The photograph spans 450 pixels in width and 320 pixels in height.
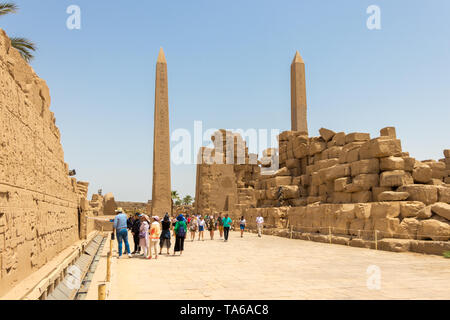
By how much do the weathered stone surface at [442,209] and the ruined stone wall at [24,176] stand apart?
9.13 meters

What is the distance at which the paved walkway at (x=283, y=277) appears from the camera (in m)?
5.28

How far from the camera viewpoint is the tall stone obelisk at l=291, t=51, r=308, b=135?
79.6 feet

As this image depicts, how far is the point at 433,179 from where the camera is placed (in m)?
12.4

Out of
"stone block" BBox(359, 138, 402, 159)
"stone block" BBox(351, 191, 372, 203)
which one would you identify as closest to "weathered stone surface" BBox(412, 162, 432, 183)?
"stone block" BBox(359, 138, 402, 159)

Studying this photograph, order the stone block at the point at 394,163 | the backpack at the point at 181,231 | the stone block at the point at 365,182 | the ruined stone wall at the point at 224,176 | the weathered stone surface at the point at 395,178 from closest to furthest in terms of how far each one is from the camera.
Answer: the backpack at the point at 181,231
the weathered stone surface at the point at 395,178
the stone block at the point at 394,163
the stone block at the point at 365,182
the ruined stone wall at the point at 224,176

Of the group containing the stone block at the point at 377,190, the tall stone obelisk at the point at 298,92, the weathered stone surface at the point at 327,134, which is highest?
the tall stone obelisk at the point at 298,92

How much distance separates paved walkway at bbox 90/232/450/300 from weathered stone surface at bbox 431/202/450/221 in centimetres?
146

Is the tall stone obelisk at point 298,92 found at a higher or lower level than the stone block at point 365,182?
higher

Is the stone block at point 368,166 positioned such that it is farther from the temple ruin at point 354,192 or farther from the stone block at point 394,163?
the stone block at point 394,163

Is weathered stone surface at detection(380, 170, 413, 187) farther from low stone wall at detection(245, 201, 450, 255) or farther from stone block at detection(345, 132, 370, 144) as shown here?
stone block at detection(345, 132, 370, 144)

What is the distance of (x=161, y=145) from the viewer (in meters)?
23.3

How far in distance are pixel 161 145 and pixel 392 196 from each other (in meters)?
14.5

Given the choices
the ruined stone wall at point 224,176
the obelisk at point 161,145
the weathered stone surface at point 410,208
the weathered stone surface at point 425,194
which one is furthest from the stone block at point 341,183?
the ruined stone wall at point 224,176
